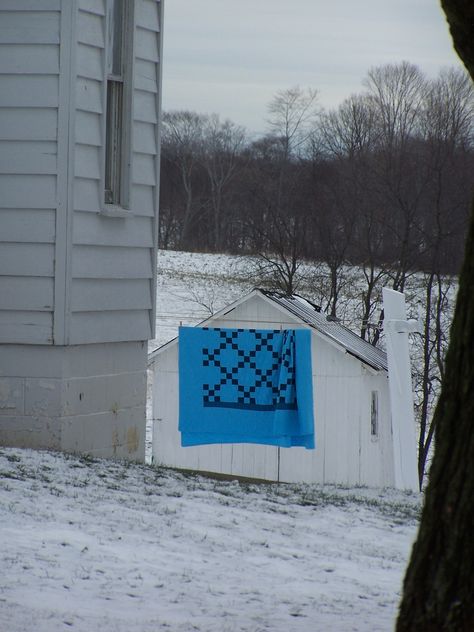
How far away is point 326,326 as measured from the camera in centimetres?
1872

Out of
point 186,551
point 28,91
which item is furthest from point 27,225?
point 186,551

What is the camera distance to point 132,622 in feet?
14.0

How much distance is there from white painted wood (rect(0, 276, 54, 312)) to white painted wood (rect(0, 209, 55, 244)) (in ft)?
1.02

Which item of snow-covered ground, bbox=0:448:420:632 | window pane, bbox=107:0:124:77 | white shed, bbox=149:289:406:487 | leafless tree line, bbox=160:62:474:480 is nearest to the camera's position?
snow-covered ground, bbox=0:448:420:632

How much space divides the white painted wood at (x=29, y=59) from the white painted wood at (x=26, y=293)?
160 centimetres

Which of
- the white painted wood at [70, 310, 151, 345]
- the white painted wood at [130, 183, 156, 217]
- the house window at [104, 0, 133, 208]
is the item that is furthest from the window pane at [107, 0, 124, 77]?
the white painted wood at [70, 310, 151, 345]

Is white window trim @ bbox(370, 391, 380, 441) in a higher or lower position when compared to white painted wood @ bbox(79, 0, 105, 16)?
lower

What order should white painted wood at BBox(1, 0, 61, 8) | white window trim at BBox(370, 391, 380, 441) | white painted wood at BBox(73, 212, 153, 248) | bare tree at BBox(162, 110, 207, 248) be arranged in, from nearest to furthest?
white painted wood at BBox(1, 0, 61, 8) < white painted wood at BBox(73, 212, 153, 248) < white window trim at BBox(370, 391, 380, 441) < bare tree at BBox(162, 110, 207, 248)

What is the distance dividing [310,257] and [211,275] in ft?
21.7

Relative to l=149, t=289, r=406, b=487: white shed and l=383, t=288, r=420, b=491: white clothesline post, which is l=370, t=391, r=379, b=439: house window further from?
l=383, t=288, r=420, b=491: white clothesline post

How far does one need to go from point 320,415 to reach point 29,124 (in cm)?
1170

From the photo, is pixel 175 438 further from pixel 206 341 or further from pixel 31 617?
pixel 31 617

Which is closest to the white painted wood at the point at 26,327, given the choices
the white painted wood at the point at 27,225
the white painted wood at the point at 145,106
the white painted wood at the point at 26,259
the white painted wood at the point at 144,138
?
the white painted wood at the point at 26,259

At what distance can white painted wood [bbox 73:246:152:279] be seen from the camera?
8.28 meters
